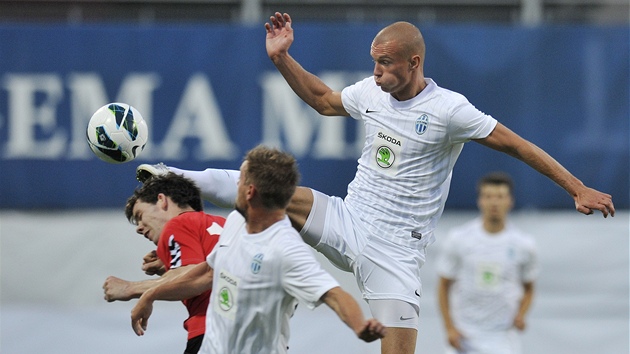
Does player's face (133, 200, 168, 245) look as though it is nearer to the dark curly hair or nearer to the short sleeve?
the dark curly hair

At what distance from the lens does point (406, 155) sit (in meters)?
5.84

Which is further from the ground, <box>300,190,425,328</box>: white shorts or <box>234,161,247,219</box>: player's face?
<box>234,161,247,219</box>: player's face

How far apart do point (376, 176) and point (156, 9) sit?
6.66m

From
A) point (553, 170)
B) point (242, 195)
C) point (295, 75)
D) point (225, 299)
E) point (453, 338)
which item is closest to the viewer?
point (242, 195)

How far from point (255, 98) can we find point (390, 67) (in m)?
5.83

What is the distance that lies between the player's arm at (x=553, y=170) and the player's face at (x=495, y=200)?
12.1 feet

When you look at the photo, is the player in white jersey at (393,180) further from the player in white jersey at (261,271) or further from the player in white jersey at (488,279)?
the player in white jersey at (488,279)

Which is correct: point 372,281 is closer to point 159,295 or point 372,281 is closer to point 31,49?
point 159,295

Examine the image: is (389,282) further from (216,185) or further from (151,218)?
(151,218)

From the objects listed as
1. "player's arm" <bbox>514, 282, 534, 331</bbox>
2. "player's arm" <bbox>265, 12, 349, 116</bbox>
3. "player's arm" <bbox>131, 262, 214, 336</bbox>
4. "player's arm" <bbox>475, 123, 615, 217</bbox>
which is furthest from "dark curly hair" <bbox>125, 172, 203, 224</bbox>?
"player's arm" <bbox>514, 282, 534, 331</bbox>

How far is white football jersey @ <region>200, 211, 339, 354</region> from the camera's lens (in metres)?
4.53

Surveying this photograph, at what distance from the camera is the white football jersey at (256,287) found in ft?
14.9

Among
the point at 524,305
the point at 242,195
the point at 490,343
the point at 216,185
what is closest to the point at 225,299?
the point at 242,195

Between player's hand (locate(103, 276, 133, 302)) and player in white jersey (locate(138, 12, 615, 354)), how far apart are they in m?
0.93
